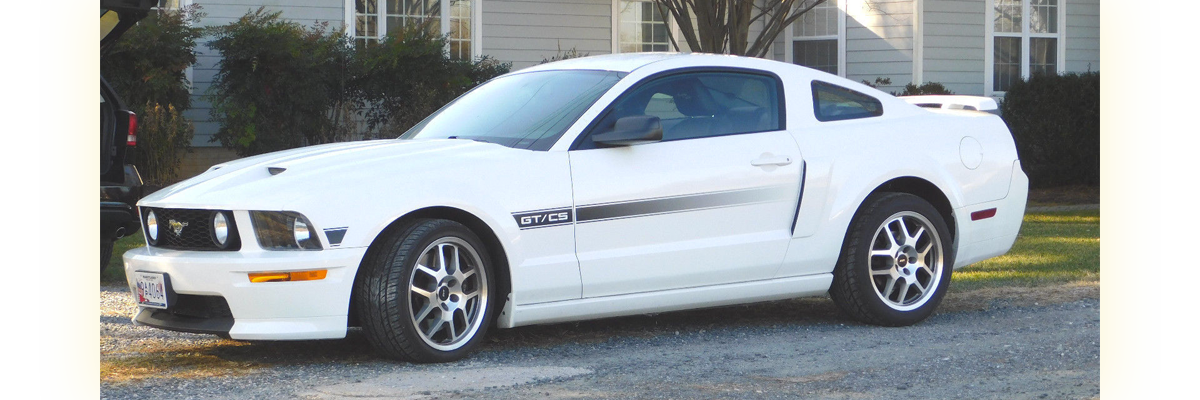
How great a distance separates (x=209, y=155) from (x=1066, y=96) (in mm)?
11068

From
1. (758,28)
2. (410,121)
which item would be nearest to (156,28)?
(410,121)

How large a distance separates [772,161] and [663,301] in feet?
2.91

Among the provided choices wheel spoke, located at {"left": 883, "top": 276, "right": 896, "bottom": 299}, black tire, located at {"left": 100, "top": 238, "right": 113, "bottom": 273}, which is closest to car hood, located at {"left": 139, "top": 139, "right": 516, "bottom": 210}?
wheel spoke, located at {"left": 883, "top": 276, "right": 896, "bottom": 299}

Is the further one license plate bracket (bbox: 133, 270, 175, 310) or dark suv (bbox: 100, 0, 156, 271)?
dark suv (bbox: 100, 0, 156, 271)

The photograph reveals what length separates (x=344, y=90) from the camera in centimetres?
1530

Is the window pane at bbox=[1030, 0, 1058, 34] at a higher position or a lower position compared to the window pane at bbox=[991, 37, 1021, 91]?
higher

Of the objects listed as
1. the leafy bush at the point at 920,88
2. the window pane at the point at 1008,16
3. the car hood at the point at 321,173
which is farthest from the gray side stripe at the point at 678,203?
the window pane at the point at 1008,16

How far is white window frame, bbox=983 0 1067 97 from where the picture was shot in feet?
61.3

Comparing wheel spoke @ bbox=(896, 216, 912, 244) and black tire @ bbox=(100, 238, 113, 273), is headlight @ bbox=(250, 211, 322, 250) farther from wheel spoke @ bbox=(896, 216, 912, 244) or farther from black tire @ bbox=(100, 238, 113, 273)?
black tire @ bbox=(100, 238, 113, 273)

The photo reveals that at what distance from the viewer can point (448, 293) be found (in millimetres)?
5594

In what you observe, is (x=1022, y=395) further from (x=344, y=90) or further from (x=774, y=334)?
(x=344, y=90)

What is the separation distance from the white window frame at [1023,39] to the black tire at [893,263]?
41.4 feet

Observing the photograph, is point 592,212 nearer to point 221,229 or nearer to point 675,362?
point 675,362

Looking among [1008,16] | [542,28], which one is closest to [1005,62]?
[1008,16]
